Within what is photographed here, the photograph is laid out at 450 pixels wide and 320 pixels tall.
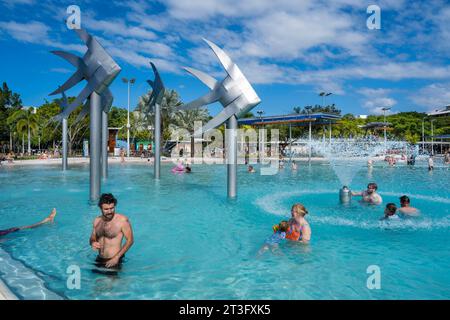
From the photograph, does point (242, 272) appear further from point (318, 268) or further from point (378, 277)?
point (378, 277)

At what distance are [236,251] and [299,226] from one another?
4.66 feet

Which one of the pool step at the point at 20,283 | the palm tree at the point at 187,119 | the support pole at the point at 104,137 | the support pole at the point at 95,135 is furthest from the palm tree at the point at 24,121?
the pool step at the point at 20,283

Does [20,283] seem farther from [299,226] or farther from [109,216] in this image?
[299,226]

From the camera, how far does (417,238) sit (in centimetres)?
767

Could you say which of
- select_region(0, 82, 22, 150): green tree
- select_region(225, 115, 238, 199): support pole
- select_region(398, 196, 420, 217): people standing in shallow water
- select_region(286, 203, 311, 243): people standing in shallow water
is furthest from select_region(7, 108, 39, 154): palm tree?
select_region(398, 196, 420, 217): people standing in shallow water

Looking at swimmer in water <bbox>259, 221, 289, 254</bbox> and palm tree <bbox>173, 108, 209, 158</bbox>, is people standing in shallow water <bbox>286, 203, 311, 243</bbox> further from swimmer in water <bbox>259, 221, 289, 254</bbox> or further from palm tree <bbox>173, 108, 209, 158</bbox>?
palm tree <bbox>173, 108, 209, 158</bbox>

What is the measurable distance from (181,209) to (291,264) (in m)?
5.61

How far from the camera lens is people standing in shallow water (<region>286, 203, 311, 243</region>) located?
6.93 m

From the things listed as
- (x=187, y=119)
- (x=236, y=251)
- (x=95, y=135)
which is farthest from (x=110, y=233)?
(x=187, y=119)

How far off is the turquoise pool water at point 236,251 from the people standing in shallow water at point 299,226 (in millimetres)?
212

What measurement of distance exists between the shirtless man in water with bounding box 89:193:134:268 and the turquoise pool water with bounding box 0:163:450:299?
32 cm

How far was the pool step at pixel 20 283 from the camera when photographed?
4.34 metres

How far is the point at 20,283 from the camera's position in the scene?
4.81 metres

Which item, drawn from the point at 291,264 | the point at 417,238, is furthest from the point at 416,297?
the point at 417,238
